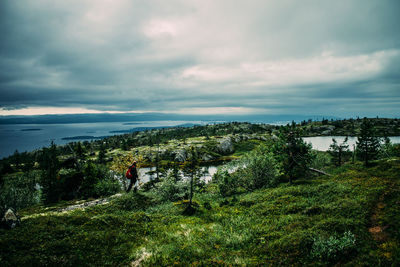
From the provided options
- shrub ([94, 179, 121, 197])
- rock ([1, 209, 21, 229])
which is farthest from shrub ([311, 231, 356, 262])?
shrub ([94, 179, 121, 197])

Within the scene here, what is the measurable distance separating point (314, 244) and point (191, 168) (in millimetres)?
20900

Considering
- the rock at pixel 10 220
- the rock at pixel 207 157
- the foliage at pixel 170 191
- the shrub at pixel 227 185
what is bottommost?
the rock at pixel 207 157

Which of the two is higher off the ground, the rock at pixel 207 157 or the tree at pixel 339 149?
the tree at pixel 339 149

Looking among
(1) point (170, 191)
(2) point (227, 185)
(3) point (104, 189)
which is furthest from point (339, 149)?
(3) point (104, 189)

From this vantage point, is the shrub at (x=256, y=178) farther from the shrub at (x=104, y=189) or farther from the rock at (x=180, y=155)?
the rock at (x=180, y=155)

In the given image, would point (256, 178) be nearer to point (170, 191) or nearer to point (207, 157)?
point (170, 191)

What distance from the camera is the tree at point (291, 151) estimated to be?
4581cm

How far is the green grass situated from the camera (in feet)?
45.3

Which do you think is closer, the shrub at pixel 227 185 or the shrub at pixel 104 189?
the shrub at pixel 227 185

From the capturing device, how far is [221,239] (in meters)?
19.5

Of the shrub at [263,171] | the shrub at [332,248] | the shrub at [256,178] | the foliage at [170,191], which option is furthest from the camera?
the shrub at [256,178]

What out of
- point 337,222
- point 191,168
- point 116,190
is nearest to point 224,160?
point 116,190

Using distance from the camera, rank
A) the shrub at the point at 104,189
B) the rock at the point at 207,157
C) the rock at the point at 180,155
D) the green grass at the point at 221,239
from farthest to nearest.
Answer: the rock at the point at 207,157 → the rock at the point at 180,155 → the shrub at the point at 104,189 → the green grass at the point at 221,239

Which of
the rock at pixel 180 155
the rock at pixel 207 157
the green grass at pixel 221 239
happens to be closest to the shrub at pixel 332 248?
the green grass at pixel 221 239
